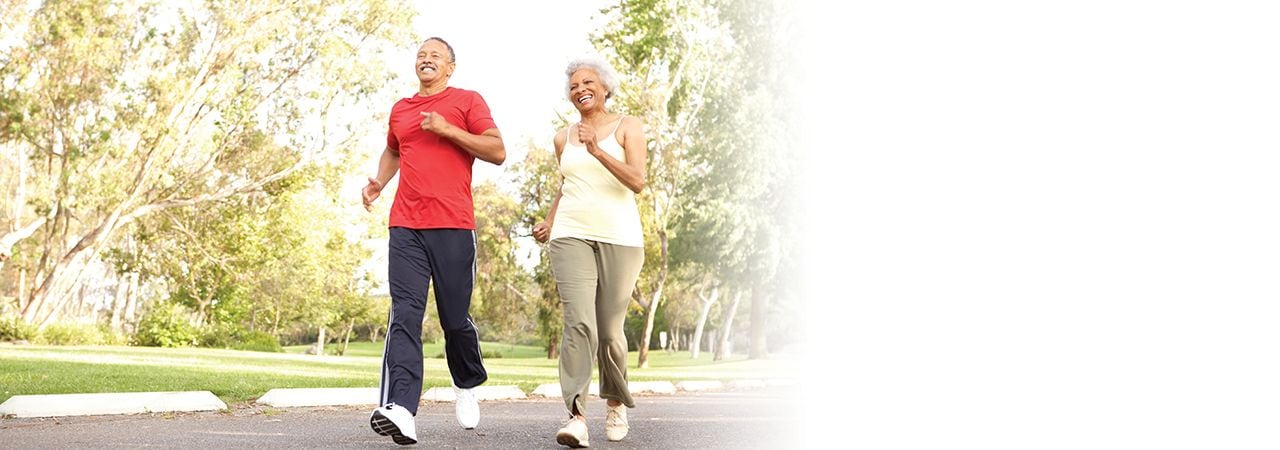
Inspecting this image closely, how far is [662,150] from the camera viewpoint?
27266mm

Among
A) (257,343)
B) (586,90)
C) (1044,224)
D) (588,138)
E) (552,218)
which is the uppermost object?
(586,90)

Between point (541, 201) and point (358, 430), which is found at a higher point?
point (541, 201)

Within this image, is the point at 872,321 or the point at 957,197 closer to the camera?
the point at 957,197

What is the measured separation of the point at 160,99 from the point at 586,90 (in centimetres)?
2018

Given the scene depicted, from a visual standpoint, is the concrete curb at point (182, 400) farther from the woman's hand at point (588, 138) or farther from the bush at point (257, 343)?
the bush at point (257, 343)

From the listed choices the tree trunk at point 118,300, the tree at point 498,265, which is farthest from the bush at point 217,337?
the tree at point 498,265

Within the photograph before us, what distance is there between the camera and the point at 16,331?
22.0 m

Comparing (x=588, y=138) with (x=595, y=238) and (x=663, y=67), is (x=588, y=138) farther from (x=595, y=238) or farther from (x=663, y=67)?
(x=663, y=67)

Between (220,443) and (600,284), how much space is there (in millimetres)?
1816

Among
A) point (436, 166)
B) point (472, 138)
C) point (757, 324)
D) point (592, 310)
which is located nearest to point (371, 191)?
point (436, 166)

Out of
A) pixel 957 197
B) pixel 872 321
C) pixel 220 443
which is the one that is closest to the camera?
pixel 957 197

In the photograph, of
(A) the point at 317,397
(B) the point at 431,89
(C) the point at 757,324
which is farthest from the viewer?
(C) the point at 757,324

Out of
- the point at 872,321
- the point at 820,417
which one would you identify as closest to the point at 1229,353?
the point at 872,321

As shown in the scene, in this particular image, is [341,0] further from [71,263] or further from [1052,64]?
[1052,64]
